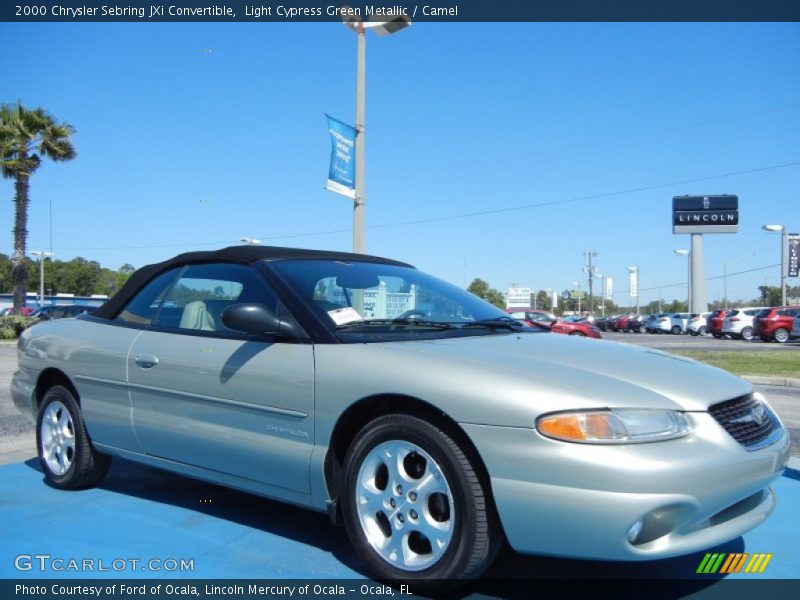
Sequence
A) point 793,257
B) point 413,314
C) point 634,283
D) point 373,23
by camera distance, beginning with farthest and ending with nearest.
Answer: point 634,283, point 793,257, point 373,23, point 413,314

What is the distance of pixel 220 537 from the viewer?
11.4 feet

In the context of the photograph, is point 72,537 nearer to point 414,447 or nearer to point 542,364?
point 414,447

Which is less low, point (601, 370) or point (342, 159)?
point (342, 159)

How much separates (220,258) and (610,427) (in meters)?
2.34

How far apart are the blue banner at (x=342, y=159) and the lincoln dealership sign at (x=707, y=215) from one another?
48.0 meters

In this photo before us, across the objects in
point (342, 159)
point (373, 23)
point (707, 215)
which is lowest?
point (342, 159)

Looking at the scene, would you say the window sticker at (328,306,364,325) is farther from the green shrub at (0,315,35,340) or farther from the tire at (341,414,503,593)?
the green shrub at (0,315,35,340)

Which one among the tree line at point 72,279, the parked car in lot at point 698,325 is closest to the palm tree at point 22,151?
the parked car in lot at point 698,325

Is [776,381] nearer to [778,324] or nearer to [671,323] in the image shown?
[778,324]

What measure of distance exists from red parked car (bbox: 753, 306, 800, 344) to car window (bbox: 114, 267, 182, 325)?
28032 mm

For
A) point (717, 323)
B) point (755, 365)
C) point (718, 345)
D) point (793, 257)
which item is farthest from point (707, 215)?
point (755, 365)

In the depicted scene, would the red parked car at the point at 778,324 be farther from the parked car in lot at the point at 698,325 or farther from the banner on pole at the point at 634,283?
the banner on pole at the point at 634,283

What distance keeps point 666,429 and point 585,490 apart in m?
0.39
